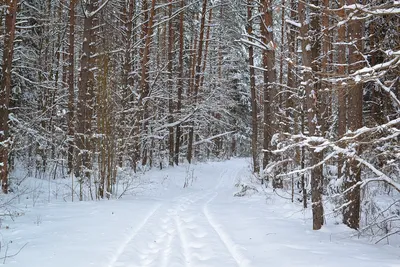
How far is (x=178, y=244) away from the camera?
18.8 feet

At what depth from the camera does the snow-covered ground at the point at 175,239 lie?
4.78 m

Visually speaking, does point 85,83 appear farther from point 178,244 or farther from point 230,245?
point 230,245

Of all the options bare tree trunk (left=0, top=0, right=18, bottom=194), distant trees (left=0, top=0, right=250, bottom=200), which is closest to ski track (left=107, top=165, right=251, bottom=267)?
distant trees (left=0, top=0, right=250, bottom=200)

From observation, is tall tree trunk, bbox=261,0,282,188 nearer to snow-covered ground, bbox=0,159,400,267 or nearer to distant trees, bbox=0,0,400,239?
distant trees, bbox=0,0,400,239

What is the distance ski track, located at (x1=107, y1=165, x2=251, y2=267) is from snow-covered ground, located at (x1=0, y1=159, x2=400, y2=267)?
1 cm

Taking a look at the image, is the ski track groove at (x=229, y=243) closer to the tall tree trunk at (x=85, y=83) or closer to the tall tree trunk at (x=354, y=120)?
the tall tree trunk at (x=354, y=120)

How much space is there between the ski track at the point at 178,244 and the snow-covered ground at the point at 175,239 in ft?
0.05

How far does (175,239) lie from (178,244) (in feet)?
1.04

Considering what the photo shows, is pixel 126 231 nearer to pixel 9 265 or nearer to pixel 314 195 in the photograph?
pixel 9 265

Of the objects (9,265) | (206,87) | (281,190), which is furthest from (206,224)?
(206,87)

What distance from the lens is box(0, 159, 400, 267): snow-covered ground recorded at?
4781mm

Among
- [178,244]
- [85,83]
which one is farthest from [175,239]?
[85,83]

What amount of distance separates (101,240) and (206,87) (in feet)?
70.5

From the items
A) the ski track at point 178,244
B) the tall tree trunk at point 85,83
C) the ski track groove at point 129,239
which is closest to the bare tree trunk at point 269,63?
the ski track at point 178,244
